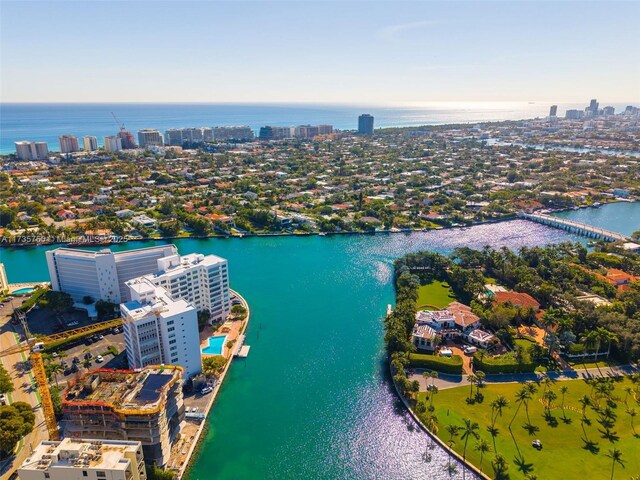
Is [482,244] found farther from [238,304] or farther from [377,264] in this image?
[238,304]

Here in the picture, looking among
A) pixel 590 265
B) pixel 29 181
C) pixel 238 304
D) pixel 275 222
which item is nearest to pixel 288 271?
pixel 238 304

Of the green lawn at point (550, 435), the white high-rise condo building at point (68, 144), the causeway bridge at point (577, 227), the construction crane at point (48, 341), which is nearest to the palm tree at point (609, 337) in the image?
the green lawn at point (550, 435)

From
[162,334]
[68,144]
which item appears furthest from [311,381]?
[68,144]

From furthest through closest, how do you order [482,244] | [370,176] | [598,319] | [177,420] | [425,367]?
1. [370,176]
2. [482,244]
3. [598,319]
4. [425,367]
5. [177,420]

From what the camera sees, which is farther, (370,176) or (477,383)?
(370,176)

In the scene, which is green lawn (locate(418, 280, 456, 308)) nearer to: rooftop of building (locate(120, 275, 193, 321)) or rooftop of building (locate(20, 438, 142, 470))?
rooftop of building (locate(120, 275, 193, 321))

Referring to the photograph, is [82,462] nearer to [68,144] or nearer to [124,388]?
[124,388]

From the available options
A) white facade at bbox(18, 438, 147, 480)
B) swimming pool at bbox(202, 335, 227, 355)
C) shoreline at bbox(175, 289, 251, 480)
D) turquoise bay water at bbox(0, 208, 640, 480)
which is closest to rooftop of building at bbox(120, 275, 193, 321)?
swimming pool at bbox(202, 335, 227, 355)
